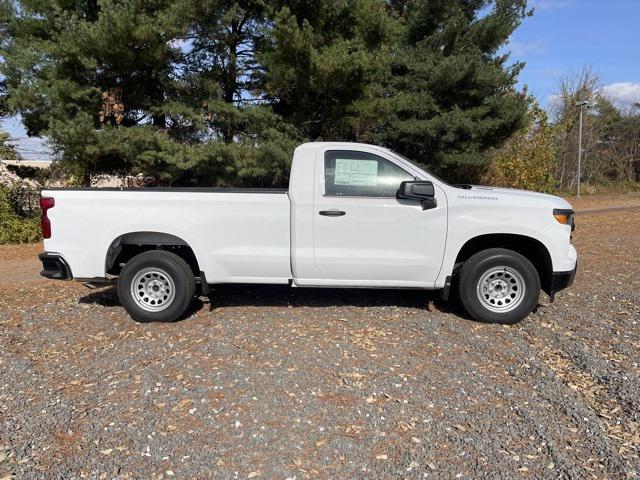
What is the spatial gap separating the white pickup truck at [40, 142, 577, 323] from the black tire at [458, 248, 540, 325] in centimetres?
1

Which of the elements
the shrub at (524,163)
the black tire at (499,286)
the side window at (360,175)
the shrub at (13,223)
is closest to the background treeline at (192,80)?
the shrub at (13,223)

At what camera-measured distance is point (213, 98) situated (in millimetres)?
12789

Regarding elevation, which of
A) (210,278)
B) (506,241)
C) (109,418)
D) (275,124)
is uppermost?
(275,124)

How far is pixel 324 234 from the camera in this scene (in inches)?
213

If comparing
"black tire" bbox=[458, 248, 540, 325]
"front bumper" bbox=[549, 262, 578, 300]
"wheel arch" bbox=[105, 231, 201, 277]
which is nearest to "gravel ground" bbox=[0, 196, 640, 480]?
"black tire" bbox=[458, 248, 540, 325]

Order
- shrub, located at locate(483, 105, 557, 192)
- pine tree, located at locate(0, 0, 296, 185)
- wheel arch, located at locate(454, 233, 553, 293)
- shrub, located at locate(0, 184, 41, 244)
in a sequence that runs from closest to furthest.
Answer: wheel arch, located at locate(454, 233, 553, 293)
pine tree, located at locate(0, 0, 296, 185)
shrub, located at locate(0, 184, 41, 244)
shrub, located at locate(483, 105, 557, 192)

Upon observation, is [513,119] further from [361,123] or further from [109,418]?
[109,418]

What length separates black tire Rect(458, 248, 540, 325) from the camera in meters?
5.39

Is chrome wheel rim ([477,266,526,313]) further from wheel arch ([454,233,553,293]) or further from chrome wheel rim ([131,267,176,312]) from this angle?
chrome wheel rim ([131,267,176,312])

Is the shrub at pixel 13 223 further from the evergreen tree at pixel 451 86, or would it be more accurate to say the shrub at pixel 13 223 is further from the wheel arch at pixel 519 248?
the wheel arch at pixel 519 248

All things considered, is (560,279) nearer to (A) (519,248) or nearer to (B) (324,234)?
(A) (519,248)

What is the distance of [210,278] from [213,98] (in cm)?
838

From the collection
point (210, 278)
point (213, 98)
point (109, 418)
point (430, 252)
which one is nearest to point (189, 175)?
point (213, 98)

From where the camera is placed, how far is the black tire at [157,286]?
5.49 m
